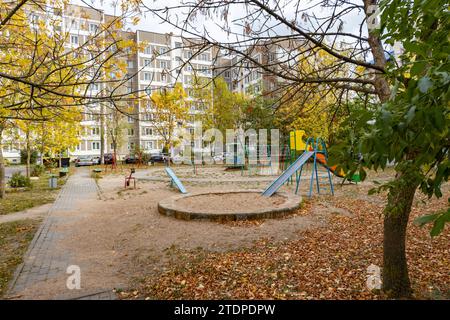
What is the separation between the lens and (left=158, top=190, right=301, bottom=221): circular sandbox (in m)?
8.22

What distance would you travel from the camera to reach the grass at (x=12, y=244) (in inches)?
202

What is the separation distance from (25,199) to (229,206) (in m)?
8.49

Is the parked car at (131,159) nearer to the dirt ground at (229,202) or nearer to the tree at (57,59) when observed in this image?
the dirt ground at (229,202)

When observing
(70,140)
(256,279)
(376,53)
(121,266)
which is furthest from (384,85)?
(70,140)

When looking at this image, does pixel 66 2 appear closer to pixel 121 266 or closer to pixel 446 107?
pixel 121 266

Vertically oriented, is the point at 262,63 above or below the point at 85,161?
above

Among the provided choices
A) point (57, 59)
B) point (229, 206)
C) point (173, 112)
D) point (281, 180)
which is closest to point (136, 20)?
point (57, 59)

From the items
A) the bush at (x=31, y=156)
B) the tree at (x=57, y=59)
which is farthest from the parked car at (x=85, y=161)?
the tree at (x=57, y=59)

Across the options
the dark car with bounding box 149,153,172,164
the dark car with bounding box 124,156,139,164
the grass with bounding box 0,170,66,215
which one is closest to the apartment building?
the grass with bounding box 0,170,66,215

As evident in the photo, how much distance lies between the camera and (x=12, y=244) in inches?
269

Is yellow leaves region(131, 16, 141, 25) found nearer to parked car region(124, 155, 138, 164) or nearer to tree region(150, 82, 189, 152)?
tree region(150, 82, 189, 152)

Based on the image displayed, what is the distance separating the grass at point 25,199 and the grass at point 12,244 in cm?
233

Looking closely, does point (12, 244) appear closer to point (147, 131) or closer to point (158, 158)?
point (158, 158)

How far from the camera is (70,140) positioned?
1956cm
